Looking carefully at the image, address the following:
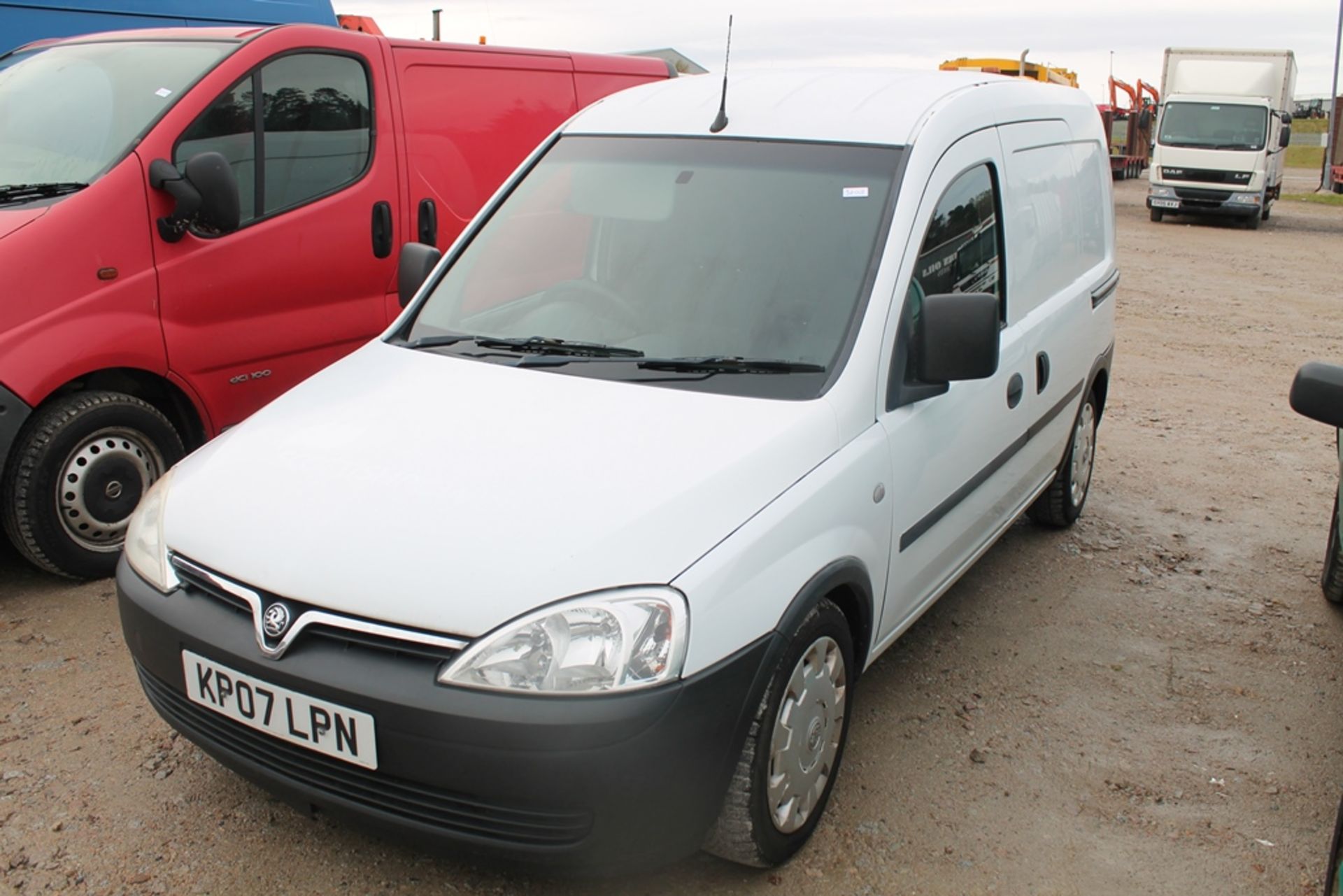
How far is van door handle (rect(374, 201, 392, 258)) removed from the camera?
5332 mm

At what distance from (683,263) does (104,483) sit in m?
2.47

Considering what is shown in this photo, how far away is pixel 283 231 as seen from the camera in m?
4.95

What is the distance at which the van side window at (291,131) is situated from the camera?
479cm

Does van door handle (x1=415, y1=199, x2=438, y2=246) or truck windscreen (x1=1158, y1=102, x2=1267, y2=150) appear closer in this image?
van door handle (x1=415, y1=199, x2=438, y2=246)

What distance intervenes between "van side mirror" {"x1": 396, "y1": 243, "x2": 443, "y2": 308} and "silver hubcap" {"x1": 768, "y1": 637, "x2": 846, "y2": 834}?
5.91ft

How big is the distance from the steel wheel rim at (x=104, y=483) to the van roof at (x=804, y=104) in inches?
81.1

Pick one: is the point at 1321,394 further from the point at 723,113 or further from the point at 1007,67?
the point at 1007,67

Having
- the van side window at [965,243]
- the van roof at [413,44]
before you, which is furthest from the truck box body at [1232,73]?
the van side window at [965,243]

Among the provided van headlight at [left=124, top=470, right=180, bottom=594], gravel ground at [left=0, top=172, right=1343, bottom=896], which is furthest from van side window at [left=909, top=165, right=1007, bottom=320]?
van headlight at [left=124, top=470, right=180, bottom=594]

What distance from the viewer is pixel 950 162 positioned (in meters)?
3.48

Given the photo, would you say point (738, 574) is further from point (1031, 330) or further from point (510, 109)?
point (510, 109)

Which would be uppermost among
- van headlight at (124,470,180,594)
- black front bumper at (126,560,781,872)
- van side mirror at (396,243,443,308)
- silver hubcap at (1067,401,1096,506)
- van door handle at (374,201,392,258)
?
van side mirror at (396,243,443,308)

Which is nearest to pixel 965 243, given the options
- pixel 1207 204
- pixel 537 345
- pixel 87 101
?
pixel 537 345

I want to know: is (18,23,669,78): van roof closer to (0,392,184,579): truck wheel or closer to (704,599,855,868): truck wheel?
(0,392,184,579): truck wheel
